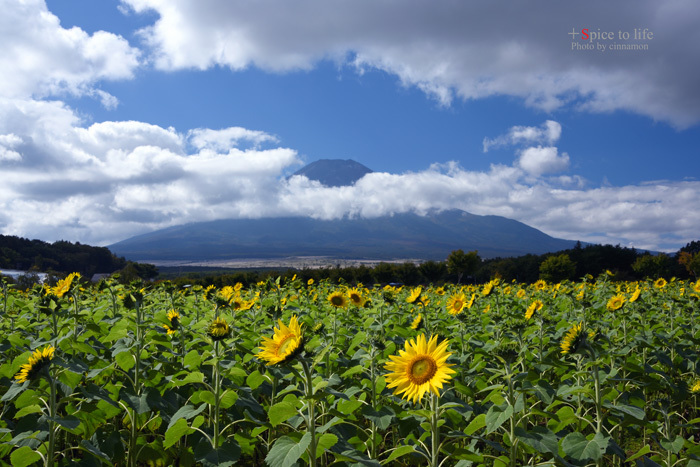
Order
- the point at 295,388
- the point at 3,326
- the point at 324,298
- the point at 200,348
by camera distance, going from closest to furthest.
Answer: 1. the point at 295,388
2. the point at 200,348
3. the point at 3,326
4. the point at 324,298

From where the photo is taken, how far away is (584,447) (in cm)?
277

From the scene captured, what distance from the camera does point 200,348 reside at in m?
4.67

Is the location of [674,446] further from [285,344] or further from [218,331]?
[218,331]

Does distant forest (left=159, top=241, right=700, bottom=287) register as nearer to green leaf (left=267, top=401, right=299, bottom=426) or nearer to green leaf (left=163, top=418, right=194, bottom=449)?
green leaf (left=163, top=418, right=194, bottom=449)

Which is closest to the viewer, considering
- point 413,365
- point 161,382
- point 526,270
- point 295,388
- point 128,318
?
point 413,365

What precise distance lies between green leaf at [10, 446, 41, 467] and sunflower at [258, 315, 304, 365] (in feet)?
5.65

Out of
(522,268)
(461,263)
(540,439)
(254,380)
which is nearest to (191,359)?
(254,380)

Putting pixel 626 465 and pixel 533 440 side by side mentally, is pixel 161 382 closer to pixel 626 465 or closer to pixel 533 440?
pixel 533 440

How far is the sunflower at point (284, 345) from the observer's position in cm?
242

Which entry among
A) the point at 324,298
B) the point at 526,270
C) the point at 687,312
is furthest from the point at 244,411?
the point at 526,270

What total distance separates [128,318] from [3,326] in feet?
7.03

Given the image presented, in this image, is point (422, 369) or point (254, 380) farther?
point (254, 380)

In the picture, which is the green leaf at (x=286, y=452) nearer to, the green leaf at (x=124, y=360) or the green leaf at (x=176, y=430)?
the green leaf at (x=176, y=430)

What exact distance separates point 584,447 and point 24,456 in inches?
144
